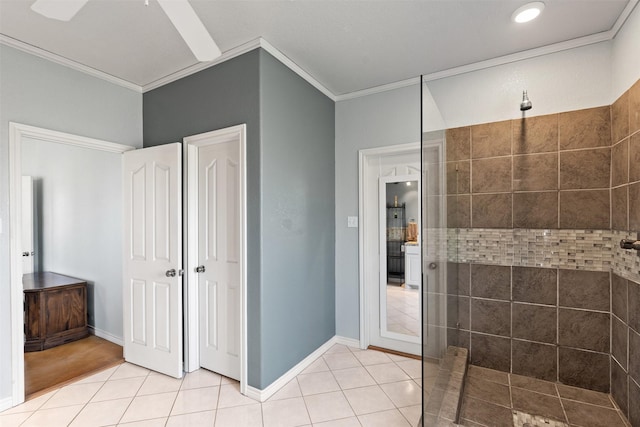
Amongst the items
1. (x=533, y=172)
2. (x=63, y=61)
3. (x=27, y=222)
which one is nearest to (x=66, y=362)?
(x=27, y=222)

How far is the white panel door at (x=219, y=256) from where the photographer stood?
2.38 m

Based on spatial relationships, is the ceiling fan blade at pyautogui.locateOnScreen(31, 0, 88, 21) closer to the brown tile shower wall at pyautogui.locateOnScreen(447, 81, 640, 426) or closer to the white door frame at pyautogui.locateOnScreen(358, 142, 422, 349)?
the white door frame at pyautogui.locateOnScreen(358, 142, 422, 349)

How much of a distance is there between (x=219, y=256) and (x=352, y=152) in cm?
163

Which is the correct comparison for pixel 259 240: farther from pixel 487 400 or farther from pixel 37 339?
pixel 37 339

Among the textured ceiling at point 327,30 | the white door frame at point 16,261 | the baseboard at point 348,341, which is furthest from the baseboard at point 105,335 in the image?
the textured ceiling at point 327,30

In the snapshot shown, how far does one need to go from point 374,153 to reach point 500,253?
4.59 feet

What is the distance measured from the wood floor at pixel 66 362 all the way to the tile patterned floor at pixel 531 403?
2.95 metres

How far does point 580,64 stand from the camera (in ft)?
7.22

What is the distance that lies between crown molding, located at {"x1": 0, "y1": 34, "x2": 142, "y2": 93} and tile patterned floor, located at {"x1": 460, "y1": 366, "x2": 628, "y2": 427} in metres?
3.73

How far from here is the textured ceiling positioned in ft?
6.06

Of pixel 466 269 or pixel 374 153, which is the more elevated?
pixel 374 153

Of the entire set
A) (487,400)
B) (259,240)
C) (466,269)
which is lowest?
→ (487,400)

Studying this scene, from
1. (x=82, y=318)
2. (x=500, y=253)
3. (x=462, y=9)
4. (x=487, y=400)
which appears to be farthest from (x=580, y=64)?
(x=82, y=318)

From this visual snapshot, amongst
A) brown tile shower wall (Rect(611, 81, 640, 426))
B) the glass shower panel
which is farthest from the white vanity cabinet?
brown tile shower wall (Rect(611, 81, 640, 426))
